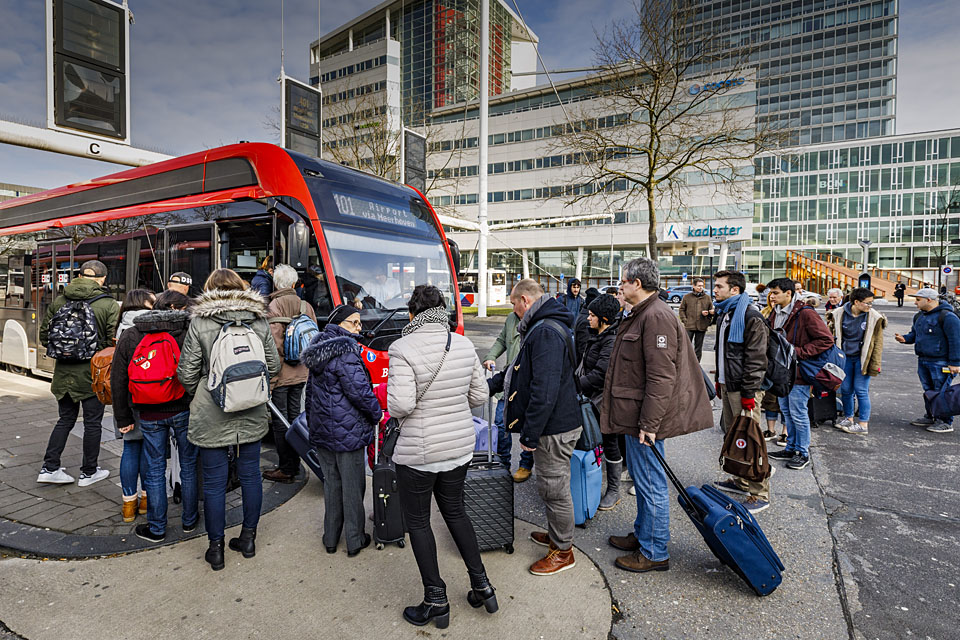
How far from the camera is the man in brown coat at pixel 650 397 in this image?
310cm

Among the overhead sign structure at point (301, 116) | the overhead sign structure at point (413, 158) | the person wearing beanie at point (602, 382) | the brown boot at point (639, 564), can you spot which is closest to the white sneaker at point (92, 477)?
the person wearing beanie at point (602, 382)

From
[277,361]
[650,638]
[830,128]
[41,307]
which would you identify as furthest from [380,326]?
[830,128]

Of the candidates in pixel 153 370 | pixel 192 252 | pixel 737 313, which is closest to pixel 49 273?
pixel 192 252

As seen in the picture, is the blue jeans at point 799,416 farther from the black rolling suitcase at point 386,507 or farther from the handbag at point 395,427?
the handbag at point 395,427

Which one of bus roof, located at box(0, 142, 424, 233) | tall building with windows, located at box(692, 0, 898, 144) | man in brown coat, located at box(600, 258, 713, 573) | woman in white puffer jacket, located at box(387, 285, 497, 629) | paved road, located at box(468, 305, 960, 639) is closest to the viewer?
woman in white puffer jacket, located at box(387, 285, 497, 629)

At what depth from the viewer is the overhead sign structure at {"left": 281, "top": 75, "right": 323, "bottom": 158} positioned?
12.1 m

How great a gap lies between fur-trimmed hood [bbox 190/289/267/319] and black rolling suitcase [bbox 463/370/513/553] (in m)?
1.76

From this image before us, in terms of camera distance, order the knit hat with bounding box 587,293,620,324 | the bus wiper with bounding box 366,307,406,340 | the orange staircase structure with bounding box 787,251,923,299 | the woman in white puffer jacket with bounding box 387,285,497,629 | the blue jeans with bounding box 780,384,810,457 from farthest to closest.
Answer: the orange staircase structure with bounding box 787,251,923,299 < the bus wiper with bounding box 366,307,406,340 < the blue jeans with bounding box 780,384,810,457 < the knit hat with bounding box 587,293,620,324 < the woman in white puffer jacket with bounding box 387,285,497,629

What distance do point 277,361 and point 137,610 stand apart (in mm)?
1558

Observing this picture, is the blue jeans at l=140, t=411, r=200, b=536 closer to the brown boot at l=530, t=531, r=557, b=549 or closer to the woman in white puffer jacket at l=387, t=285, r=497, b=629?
the woman in white puffer jacket at l=387, t=285, r=497, b=629

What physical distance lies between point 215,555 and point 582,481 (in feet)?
8.04

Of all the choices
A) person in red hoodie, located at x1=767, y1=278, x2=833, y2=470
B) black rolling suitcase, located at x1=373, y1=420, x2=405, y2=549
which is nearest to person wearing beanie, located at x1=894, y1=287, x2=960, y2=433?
person in red hoodie, located at x1=767, y1=278, x2=833, y2=470

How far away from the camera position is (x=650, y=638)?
2.61 metres

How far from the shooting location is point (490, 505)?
3355 millimetres
